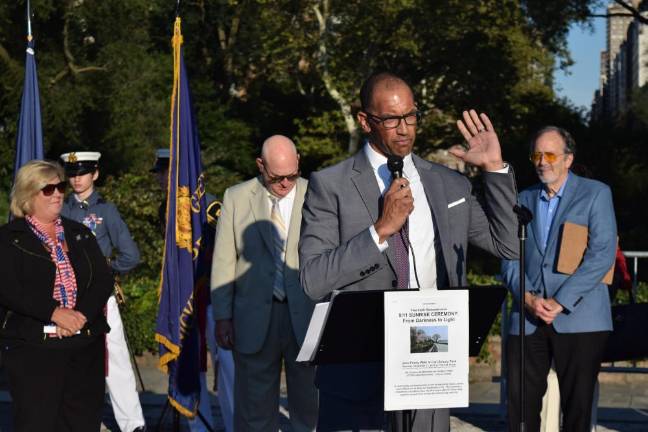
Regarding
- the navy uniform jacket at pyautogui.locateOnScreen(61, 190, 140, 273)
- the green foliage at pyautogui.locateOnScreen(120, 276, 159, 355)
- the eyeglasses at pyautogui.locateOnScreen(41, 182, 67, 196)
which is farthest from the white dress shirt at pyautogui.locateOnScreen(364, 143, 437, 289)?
the green foliage at pyautogui.locateOnScreen(120, 276, 159, 355)

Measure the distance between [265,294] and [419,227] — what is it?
7.63ft

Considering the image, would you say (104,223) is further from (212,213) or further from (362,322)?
(362,322)

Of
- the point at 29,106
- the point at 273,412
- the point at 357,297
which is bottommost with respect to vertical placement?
the point at 273,412

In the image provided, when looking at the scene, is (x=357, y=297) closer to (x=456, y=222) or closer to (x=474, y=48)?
(x=456, y=222)

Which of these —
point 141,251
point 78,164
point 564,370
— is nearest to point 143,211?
point 141,251

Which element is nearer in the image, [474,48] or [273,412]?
[273,412]

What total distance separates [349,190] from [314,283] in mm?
437

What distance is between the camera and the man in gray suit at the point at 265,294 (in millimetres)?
6504

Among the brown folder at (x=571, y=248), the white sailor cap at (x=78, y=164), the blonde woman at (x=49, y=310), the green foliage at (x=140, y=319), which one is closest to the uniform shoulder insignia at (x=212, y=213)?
the white sailor cap at (x=78, y=164)

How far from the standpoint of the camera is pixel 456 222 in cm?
435

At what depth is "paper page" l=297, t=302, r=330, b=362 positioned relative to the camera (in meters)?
3.89

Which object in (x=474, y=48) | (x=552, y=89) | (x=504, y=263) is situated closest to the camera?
(x=504, y=263)

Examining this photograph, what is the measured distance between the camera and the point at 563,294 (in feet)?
20.8

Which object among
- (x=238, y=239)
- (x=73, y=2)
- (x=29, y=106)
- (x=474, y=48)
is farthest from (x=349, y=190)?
(x=474, y=48)
